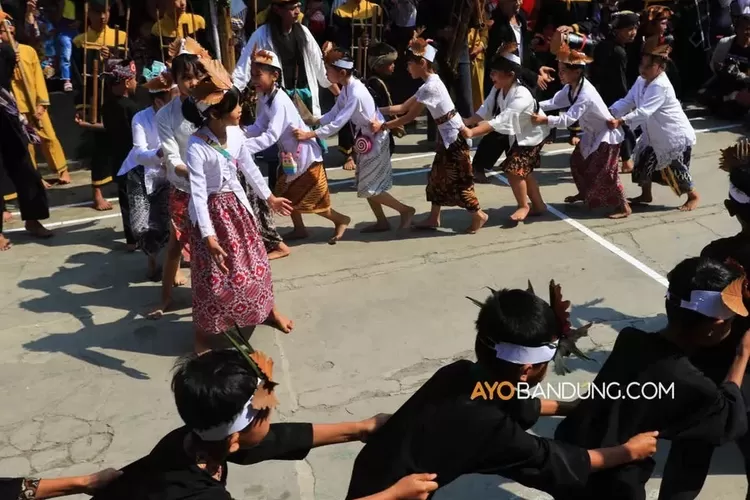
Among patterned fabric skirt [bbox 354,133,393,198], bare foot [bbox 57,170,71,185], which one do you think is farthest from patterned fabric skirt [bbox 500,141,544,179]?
bare foot [bbox 57,170,71,185]

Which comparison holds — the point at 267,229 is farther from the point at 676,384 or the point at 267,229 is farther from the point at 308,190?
the point at 676,384

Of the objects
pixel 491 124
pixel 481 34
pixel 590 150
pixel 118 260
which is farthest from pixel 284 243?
pixel 481 34

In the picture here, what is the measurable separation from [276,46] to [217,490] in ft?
17.6

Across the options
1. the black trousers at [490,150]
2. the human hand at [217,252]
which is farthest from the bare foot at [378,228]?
the human hand at [217,252]

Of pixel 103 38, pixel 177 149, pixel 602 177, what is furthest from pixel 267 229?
pixel 103 38

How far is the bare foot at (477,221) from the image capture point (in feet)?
20.7

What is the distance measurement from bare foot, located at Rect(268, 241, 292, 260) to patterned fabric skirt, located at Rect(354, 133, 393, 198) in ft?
2.30

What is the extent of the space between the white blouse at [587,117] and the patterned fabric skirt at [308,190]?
177 centimetres

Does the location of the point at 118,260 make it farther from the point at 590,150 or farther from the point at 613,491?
the point at 613,491

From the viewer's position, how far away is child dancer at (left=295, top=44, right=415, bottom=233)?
19.7ft

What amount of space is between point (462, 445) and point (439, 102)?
3.83 m

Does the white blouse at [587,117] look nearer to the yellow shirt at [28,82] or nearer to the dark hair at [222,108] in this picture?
the dark hair at [222,108]

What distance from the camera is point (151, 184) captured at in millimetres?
5512

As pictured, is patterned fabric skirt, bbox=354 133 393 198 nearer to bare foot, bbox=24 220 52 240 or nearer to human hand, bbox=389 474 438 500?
bare foot, bbox=24 220 52 240
